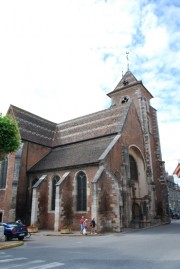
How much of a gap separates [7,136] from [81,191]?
10428 millimetres

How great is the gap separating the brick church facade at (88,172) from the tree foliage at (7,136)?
7.82 meters

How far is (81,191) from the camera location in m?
23.2

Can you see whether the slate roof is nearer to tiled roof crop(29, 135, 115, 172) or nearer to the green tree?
tiled roof crop(29, 135, 115, 172)

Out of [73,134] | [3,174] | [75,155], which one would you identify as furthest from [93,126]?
[3,174]

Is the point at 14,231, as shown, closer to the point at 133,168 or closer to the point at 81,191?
the point at 81,191

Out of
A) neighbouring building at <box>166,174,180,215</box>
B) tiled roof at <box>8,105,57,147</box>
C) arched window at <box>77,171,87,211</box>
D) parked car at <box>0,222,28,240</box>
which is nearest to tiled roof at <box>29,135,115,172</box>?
arched window at <box>77,171,87,211</box>

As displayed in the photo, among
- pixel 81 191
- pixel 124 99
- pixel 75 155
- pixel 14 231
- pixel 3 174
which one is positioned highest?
pixel 124 99

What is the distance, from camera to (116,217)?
789 inches

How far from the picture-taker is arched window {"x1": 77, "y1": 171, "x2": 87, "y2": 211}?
22.7 m

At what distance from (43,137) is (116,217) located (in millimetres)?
16196

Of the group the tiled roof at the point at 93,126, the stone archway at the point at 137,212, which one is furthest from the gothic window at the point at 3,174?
the stone archway at the point at 137,212

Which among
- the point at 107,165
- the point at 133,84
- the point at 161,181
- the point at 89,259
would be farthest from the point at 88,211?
the point at 133,84

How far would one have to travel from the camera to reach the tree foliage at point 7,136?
15.6 m

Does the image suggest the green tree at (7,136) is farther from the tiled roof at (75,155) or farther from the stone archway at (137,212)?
the stone archway at (137,212)
